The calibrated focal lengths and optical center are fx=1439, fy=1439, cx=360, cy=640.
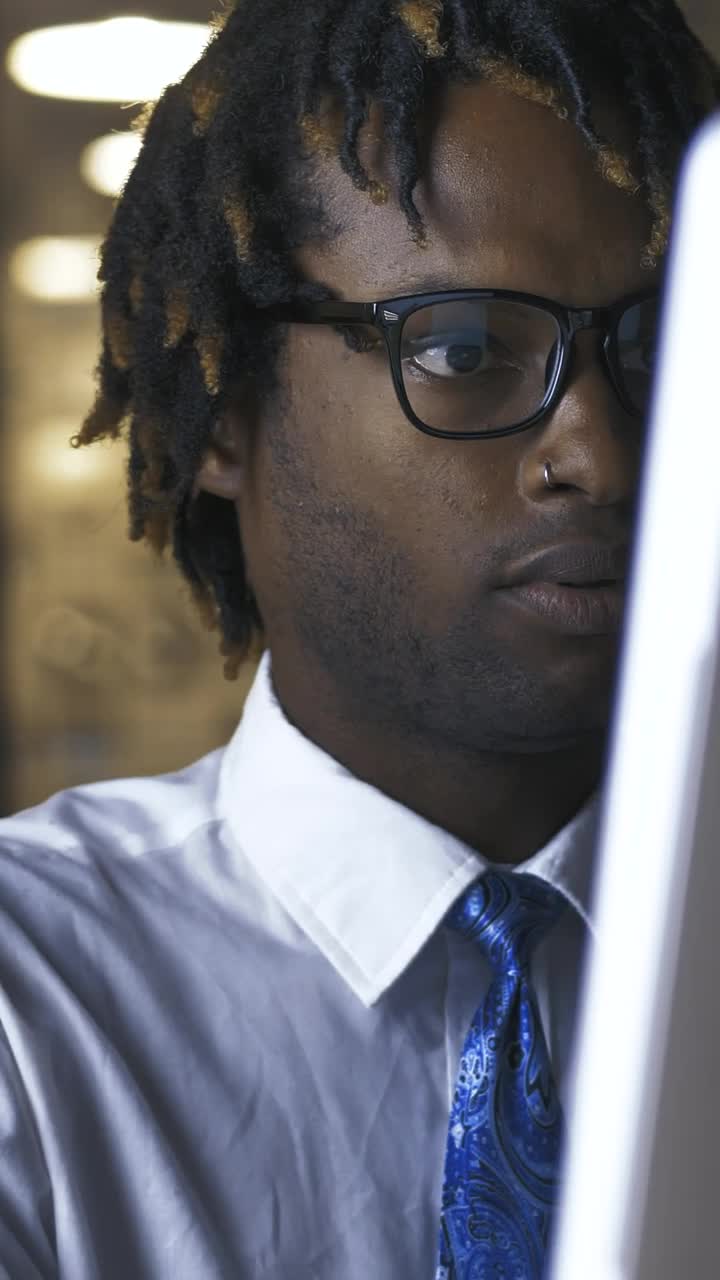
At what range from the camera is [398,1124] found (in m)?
1.03

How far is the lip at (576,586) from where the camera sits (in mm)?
1017

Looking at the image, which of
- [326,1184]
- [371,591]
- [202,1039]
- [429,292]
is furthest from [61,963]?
[429,292]

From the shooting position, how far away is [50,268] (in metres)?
4.22

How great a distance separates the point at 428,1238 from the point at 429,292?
2.22 feet

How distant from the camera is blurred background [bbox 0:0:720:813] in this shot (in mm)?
4184

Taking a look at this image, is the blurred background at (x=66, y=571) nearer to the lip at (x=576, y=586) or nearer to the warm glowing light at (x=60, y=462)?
the warm glowing light at (x=60, y=462)

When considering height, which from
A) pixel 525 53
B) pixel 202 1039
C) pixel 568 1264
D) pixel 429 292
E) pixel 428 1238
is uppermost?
pixel 525 53

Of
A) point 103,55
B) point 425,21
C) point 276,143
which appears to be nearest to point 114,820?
point 276,143

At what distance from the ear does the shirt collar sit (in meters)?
0.24

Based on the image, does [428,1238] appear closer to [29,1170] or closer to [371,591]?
[29,1170]

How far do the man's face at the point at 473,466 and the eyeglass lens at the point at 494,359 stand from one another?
2 cm

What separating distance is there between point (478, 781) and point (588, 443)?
0.97 ft

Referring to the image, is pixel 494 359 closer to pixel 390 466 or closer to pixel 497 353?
pixel 497 353

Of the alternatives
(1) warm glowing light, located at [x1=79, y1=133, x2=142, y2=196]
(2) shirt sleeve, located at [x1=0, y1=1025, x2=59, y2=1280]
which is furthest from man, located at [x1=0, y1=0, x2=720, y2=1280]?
(1) warm glowing light, located at [x1=79, y1=133, x2=142, y2=196]
